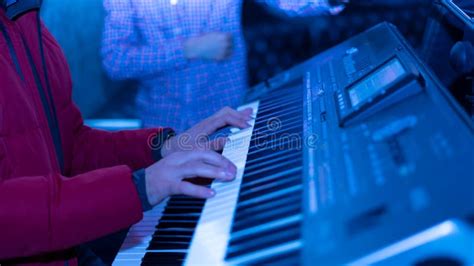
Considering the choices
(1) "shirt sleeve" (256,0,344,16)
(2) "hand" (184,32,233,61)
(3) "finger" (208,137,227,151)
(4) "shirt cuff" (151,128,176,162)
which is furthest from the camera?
(1) "shirt sleeve" (256,0,344,16)

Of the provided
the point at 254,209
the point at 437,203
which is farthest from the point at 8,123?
the point at 437,203

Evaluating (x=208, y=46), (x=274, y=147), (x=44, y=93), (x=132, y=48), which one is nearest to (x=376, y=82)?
(x=274, y=147)

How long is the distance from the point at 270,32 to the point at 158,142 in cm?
240

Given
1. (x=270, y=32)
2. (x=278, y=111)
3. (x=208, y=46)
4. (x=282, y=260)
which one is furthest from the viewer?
(x=270, y=32)

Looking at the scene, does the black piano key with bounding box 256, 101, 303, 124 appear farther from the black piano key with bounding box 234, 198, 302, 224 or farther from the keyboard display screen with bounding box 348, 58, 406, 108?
the black piano key with bounding box 234, 198, 302, 224

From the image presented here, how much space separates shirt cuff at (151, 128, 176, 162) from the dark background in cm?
195

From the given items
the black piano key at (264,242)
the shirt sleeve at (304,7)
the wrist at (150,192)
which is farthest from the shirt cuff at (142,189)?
the shirt sleeve at (304,7)

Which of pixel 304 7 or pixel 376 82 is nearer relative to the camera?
pixel 376 82

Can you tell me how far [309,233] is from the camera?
0.69 meters

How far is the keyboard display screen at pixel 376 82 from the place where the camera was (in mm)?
913

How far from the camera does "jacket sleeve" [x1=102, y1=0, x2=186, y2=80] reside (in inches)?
75.9

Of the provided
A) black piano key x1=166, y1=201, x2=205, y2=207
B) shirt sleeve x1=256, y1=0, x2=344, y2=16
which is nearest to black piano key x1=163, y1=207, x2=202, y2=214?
black piano key x1=166, y1=201, x2=205, y2=207

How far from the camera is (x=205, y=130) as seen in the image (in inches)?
50.6

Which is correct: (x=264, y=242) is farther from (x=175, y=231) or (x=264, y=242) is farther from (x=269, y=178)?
(x=175, y=231)
